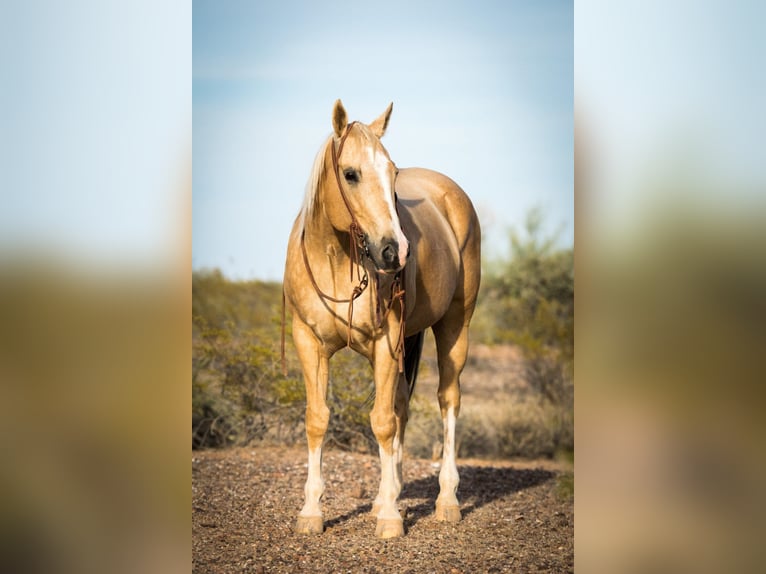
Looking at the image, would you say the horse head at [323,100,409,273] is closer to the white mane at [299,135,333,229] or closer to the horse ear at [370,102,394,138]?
the white mane at [299,135,333,229]

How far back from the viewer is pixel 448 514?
437 centimetres

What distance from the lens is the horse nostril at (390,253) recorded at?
3.24 metres

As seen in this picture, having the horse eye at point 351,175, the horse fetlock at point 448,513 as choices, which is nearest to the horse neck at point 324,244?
the horse eye at point 351,175

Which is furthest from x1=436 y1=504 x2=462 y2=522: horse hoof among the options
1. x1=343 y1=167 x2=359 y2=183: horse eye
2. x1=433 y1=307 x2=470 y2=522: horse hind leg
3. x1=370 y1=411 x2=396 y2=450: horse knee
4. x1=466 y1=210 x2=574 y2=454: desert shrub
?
x1=466 y1=210 x2=574 y2=454: desert shrub

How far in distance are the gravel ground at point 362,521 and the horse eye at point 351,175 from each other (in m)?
1.67

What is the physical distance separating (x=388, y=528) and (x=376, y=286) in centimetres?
117

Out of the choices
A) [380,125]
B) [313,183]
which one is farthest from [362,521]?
[380,125]

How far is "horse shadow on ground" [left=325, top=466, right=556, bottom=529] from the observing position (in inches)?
180

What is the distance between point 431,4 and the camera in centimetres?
473

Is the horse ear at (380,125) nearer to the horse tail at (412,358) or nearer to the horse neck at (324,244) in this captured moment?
the horse neck at (324,244)

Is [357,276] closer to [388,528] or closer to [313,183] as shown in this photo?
[313,183]
